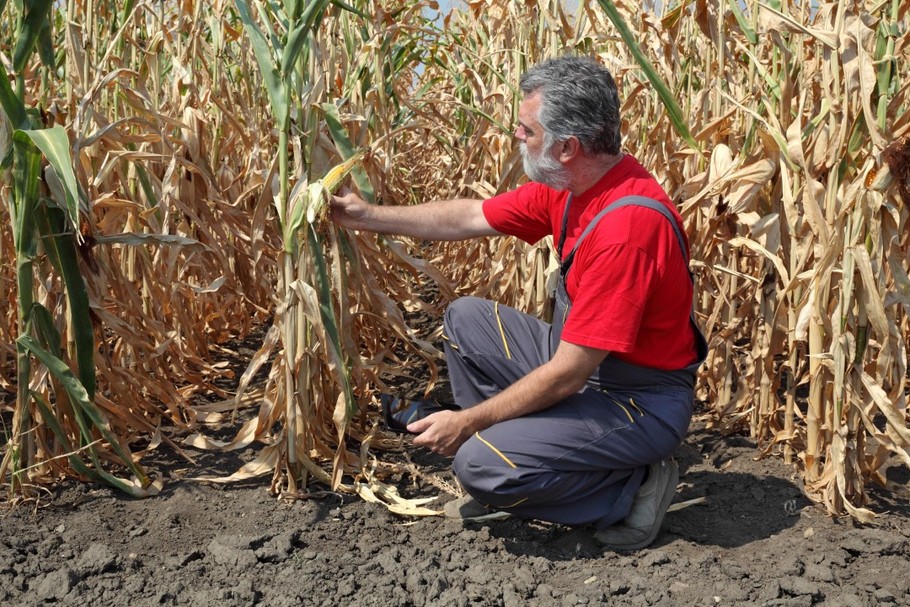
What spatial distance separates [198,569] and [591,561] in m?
0.92

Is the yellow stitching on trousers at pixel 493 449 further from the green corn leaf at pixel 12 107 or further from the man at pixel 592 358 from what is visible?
the green corn leaf at pixel 12 107

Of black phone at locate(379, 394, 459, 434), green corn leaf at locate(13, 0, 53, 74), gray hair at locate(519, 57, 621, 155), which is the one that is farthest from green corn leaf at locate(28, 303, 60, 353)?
gray hair at locate(519, 57, 621, 155)

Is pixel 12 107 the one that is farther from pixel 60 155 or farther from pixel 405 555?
pixel 405 555

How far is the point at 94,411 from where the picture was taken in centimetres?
215

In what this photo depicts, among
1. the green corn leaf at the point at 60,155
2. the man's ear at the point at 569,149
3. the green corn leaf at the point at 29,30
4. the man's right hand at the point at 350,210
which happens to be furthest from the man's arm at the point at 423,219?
the green corn leaf at the point at 29,30

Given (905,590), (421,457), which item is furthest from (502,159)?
(905,590)

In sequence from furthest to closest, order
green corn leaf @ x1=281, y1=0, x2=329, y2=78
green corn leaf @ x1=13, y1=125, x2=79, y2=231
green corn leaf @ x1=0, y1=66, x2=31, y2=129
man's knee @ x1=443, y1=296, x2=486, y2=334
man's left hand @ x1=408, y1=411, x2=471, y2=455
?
1. man's knee @ x1=443, y1=296, x2=486, y2=334
2. man's left hand @ x1=408, y1=411, x2=471, y2=455
3. green corn leaf @ x1=281, y1=0, x2=329, y2=78
4. green corn leaf @ x1=0, y1=66, x2=31, y2=129
5. green corn leaf @ x1=13, y1=125, x2=79, y2=231

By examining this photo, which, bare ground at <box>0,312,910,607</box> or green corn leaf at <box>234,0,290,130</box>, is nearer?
bare ground at <box>0,312,910,607</box>

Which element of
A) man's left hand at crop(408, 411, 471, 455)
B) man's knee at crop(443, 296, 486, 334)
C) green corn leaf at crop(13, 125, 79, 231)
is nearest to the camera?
green corn leaf at crop(13, 125, 79, 231)

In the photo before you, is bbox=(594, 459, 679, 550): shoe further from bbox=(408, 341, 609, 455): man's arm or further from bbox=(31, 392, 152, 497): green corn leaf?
bbox=(31, 392, 152, 497): green corn leaf

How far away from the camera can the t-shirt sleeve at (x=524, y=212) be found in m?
2.53

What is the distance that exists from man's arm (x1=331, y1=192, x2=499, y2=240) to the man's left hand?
1.77 ft

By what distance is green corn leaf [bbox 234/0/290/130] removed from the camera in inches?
83.6

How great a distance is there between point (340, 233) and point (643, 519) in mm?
1063
